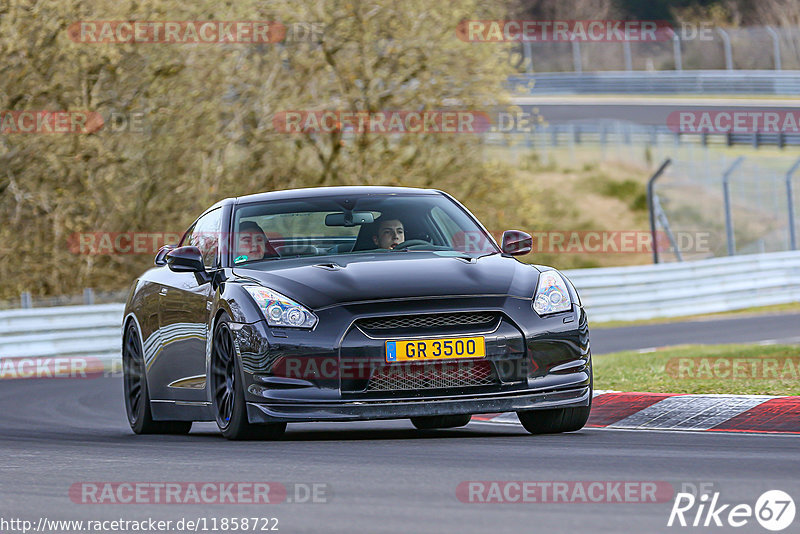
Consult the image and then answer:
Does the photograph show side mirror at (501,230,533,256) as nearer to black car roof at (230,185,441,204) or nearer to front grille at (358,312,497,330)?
black car roof at (230,185,441,204)

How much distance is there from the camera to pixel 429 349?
7953mm


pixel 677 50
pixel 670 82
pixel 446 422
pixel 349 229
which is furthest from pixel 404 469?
pixel 677 50

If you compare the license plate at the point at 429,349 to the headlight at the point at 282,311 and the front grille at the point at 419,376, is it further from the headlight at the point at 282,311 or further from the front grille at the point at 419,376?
the headlight at the point at 282,311

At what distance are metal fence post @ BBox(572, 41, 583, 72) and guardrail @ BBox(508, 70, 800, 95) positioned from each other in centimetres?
40

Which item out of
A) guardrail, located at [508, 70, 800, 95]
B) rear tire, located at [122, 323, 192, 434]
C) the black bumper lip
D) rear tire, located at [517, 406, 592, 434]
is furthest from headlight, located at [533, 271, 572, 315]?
guardrail, located at [508, 70, 800, 95]

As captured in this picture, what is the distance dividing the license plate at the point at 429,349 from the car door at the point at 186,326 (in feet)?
4.92

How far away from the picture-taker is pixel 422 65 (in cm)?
2728

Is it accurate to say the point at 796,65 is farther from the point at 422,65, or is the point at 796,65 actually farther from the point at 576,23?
the point at 422,65

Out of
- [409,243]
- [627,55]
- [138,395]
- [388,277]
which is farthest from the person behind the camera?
[627,55]

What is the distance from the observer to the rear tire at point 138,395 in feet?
33.8

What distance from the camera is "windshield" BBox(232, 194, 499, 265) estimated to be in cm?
921

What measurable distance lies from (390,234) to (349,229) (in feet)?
0.85

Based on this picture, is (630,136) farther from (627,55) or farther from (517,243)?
(517,243)

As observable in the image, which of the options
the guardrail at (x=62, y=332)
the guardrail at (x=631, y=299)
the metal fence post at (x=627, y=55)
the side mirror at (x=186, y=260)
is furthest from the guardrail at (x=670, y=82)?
the side mirror at (x=186, y=260)
